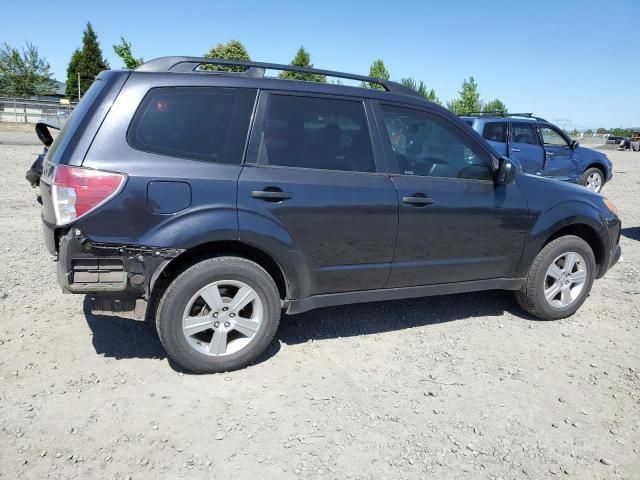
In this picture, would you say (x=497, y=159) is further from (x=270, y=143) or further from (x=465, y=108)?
(x=465, y=108)

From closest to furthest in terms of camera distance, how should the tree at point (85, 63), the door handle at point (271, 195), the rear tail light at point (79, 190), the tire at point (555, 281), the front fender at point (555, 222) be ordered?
the rear tail light at point (79, 190) < the door handle at point (271, 195) < the front fender at point (555, 222) < the tire at point (555, 281) < the tree at point (85, 63)

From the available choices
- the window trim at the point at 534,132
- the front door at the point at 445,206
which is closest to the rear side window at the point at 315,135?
the front door at the point at 445,206

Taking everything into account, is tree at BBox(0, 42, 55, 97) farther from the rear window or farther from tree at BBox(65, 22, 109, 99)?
the rear window

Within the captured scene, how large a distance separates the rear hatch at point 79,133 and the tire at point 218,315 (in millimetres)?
861

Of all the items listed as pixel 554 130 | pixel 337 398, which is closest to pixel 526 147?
pixel 554 130

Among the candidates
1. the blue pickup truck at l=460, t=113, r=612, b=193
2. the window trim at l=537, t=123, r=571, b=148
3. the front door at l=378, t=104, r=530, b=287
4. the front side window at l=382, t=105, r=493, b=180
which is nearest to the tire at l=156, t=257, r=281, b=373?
the front door at l=378, t=104, r=530, b=287

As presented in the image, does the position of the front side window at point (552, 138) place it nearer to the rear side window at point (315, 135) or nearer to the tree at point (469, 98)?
the rear side window at point (315, 135)

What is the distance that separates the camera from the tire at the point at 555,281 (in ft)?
14.3

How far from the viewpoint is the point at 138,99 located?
3.10 meters

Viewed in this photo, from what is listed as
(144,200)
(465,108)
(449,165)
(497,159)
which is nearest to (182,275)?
(144,200)

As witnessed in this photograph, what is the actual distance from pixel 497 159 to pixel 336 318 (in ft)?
6.11

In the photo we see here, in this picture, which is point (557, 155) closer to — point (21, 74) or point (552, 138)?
point (552, 138)

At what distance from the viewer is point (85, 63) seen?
48562 millimetres

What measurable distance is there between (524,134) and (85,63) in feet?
159
